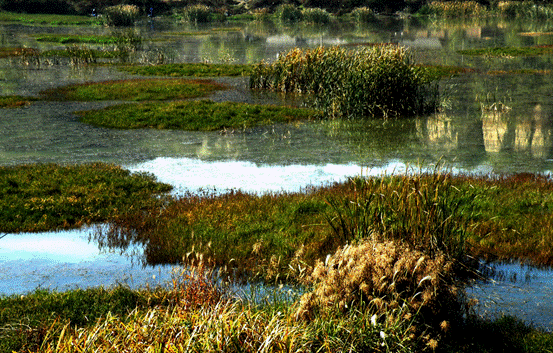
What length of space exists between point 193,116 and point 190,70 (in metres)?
14.1

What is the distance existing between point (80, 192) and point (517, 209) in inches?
305

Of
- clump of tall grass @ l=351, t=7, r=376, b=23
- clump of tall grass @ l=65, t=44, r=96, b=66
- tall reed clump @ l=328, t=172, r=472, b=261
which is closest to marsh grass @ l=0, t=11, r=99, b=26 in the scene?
clump of tall grass @ l=351, t=7, r=376, b=23

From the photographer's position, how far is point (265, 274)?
8.50 m

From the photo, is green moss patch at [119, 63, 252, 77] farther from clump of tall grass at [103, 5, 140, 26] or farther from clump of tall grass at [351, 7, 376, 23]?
clump of tall grass at [351, 7, 376, 23]

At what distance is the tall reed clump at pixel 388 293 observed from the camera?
6.34 m

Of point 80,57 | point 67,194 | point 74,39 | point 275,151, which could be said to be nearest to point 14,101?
point 275,151

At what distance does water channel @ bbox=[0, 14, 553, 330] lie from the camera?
8.70 metres

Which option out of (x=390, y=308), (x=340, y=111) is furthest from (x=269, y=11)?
(x=390, y=308)

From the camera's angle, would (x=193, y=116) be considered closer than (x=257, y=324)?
No

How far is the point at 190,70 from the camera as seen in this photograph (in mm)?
33812

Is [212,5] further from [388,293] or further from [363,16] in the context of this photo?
[388,293]

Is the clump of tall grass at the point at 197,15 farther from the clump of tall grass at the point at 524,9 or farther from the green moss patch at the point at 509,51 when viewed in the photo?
the green moss patch at the point at 509,51

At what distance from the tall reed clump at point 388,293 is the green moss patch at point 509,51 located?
35.0 m

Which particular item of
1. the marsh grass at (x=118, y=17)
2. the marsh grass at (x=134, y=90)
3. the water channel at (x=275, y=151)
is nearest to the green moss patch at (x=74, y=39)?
the marsh grass at (x=118, y=17)
